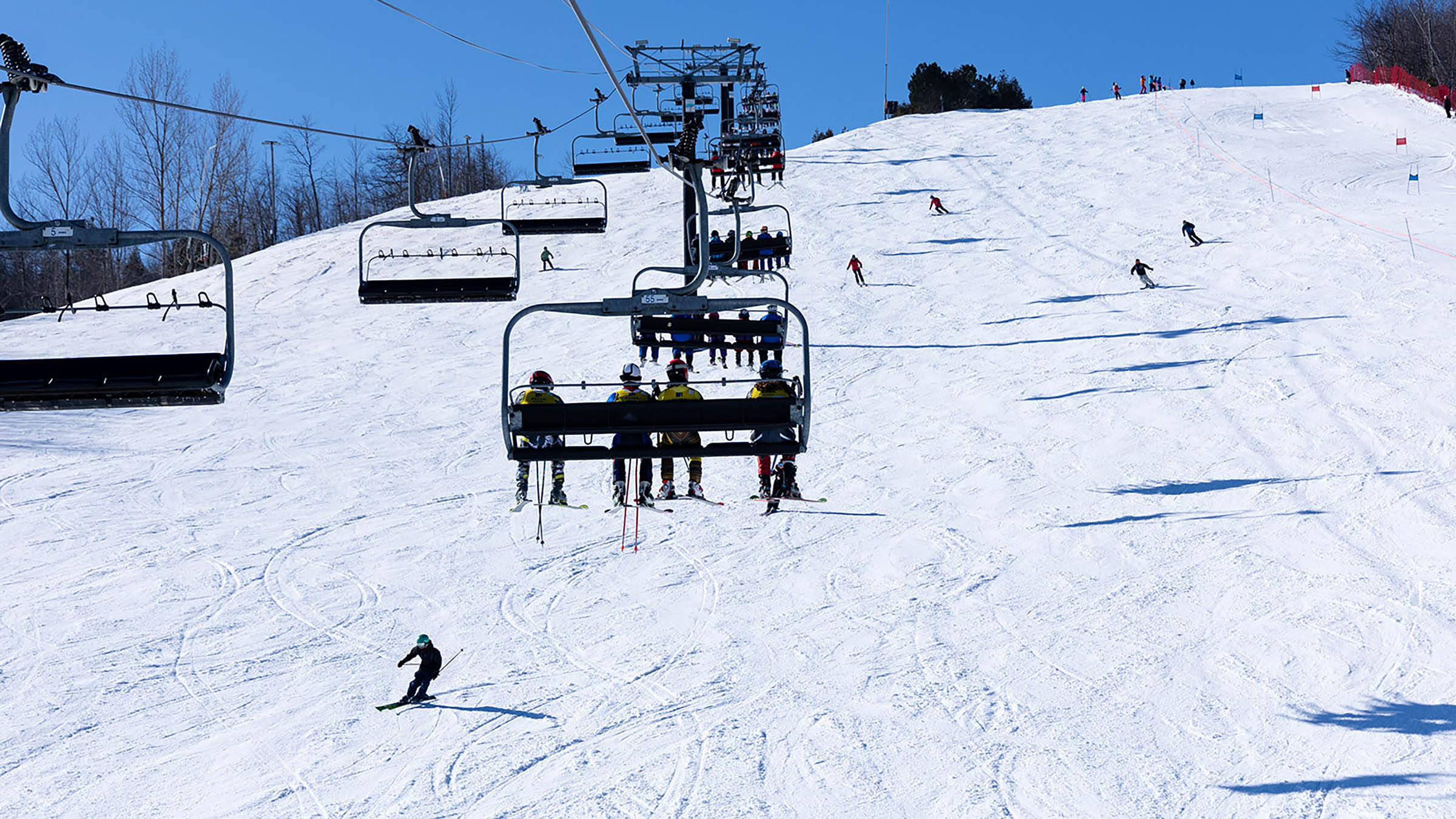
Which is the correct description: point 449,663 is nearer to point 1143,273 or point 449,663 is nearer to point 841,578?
point 841,578

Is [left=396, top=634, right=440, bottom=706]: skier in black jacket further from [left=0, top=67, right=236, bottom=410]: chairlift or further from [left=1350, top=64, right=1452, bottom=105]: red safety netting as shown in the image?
[left=1350, top=64, right=1452, bottom=105]: red safety netting

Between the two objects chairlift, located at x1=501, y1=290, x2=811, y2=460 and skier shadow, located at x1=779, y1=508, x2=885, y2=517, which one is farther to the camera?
skier shadow, located at x1=779, y1=508, x2=885, y2=517

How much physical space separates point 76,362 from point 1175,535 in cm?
1214

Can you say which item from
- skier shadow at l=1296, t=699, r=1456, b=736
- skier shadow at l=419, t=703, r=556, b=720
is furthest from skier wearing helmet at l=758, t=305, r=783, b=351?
skier shadow at l=1296, t=699, r=1456, b=736

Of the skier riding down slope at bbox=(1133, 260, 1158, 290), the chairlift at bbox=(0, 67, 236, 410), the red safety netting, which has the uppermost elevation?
the red safety netting

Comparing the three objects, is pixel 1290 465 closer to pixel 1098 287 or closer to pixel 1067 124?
pixel 1098 287

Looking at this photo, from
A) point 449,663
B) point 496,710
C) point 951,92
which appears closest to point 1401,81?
point 951,92

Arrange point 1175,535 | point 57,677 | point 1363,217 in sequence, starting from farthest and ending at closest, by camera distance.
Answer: point 1363,217, point 1175,535, point 57,677

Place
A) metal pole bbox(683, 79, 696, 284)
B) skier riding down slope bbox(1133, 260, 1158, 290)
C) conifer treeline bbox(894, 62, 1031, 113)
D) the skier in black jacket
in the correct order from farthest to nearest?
conifer treeline bbox(894, 62, 1031, 113) → skier riding down slope bbox(1133, 260, 1158, 290) → the skier in black jacket → metal pole bbox(683, 79, 696, 284)

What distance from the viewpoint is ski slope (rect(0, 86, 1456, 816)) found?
9.93 metres

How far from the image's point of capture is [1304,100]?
4988 centimetres

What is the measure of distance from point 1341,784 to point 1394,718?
123cm

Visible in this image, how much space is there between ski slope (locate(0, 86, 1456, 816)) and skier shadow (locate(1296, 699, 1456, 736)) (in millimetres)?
34

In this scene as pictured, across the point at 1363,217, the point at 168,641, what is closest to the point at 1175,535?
the point at 168,641
